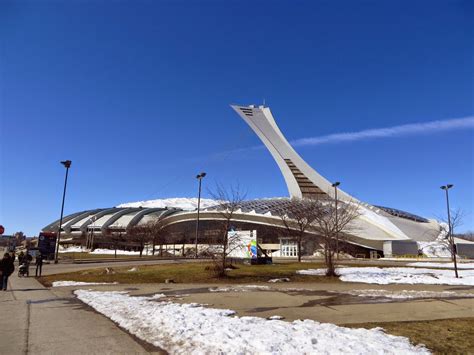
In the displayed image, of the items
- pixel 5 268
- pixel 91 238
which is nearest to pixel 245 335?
pixel 5 268

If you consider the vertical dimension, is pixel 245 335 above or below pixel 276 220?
below

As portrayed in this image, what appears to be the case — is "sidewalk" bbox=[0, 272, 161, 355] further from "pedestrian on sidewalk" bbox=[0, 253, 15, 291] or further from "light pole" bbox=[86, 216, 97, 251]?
"light pole" bbox=[86, 216, 97, 251]

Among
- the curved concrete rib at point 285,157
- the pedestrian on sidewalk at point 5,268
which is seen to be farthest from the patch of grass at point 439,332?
the curved concrete rib at point 285,157

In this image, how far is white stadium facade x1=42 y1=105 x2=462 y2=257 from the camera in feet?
228

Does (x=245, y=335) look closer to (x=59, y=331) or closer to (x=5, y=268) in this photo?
(x=59, y=331)

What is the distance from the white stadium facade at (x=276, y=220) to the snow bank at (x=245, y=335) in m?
48.6

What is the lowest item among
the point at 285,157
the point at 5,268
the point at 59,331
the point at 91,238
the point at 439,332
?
the point at 59,331

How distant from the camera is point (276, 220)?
73188 millimetres

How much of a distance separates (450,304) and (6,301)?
564 inches

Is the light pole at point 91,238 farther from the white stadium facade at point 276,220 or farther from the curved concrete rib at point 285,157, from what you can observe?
the curved concrete rib at point 285,157

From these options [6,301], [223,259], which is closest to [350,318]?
[6,301]

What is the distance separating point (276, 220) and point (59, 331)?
66.7 m

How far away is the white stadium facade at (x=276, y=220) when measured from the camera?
6962 cm

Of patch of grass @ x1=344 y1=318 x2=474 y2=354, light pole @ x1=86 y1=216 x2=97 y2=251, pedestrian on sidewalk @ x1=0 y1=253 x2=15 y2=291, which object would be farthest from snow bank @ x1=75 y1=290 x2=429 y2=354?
light pole @ x1=86 y1=216 x2=97 y2=251
